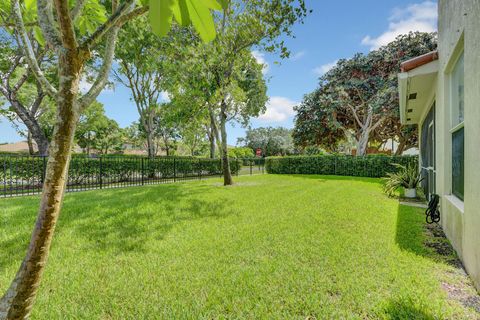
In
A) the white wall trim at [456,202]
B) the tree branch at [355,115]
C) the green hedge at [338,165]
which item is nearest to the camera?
the white wall trim at [456,202]

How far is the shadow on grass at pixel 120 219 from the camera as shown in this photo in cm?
402

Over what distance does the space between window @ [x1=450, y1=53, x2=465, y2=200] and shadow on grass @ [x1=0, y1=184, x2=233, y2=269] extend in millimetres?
4475

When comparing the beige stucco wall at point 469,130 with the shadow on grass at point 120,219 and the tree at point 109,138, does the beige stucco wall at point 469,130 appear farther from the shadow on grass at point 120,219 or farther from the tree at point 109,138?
the tree at point 109,138

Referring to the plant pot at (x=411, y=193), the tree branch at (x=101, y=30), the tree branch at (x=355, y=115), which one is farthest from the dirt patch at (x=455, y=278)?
the tree branch at (x=355, y=115)

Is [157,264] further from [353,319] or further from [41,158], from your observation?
[41,158]

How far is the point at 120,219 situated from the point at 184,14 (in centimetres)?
540

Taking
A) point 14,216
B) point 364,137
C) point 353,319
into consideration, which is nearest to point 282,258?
point 353,319

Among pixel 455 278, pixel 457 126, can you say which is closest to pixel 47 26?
pixel 455 278

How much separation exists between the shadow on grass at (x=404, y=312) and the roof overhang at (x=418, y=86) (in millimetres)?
4466

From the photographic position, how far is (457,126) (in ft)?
11.9

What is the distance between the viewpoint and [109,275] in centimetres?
295

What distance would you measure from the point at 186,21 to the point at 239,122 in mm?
26580

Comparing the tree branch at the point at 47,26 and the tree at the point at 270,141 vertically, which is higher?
the tree at the point at 270,141

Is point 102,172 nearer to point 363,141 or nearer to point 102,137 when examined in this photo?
point 363,141
